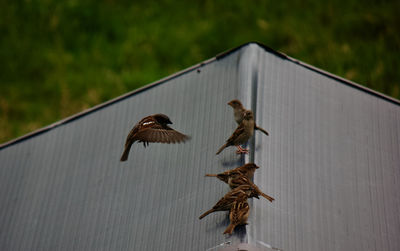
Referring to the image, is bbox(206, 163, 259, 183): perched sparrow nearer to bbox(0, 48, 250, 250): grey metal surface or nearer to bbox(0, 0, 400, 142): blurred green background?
bbox(0, 48, 250, 250): grey metal surface

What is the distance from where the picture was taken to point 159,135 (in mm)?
5402

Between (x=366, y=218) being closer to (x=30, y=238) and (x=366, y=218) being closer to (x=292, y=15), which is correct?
(x=30, y=238)

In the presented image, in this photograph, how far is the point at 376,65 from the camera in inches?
408

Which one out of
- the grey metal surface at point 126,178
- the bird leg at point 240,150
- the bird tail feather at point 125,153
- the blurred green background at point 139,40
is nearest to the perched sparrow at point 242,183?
the grey metal surface at point 126,178

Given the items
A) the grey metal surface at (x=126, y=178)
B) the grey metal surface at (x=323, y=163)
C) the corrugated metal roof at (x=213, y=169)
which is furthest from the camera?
the grey metal surface at (x=126, y=178)

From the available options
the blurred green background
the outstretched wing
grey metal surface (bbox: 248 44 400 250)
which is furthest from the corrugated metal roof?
the blurred green background

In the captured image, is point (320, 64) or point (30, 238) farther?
point (320, 64)

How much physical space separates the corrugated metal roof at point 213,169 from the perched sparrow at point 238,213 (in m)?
0.07

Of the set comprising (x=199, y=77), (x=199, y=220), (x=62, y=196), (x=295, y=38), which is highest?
(x=295, y=38)

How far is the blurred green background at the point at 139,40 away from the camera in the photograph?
1133 centimetres

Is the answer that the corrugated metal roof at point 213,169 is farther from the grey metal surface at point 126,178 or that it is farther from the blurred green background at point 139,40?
the blurred green background at point 139,40

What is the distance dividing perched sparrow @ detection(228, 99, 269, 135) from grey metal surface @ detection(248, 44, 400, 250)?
0.12 m

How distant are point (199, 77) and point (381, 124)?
181 cm

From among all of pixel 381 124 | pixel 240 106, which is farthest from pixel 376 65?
pixel 240 106
